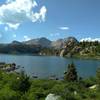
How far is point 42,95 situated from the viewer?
40.2 metres

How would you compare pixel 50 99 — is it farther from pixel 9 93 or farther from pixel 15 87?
pixel 15 87

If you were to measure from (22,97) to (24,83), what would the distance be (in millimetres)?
11037

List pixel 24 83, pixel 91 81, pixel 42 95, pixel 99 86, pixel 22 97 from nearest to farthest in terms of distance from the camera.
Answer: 1. pixel 22 97
2. pixel 42 95
3. pixel 24 83
4. pixel 99 86
5. pixel 91 81

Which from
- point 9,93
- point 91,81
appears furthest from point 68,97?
point 91,81

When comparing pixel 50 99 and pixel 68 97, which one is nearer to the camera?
pixel 50 99

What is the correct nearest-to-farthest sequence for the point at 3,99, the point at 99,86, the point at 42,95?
the point at 3,99 → the point at 42,95 → the point at 99,86

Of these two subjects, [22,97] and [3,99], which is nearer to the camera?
[3,99]

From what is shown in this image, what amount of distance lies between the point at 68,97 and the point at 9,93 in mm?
9008

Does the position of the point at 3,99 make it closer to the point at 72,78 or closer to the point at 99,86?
the point at 99,86

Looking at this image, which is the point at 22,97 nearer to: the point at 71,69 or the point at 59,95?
the point at 59,95

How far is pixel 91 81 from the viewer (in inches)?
2810

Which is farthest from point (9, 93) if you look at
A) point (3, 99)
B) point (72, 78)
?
point (72, 78)

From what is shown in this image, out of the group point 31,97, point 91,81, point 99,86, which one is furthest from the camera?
point 91,81

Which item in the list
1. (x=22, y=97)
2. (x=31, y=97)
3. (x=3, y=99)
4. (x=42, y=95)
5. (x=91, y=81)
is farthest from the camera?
(x=91, y=81)
